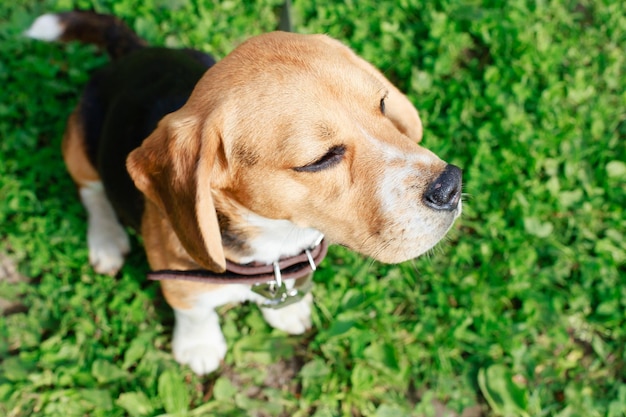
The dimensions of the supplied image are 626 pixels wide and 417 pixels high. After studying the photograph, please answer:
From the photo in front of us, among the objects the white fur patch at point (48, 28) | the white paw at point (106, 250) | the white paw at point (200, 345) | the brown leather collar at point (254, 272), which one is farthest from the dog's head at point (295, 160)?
the white fur patch at point (48, 28)

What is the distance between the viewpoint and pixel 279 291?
3.39 m

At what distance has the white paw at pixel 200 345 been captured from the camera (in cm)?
390

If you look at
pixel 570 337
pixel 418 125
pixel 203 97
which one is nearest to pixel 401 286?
pixel 570 337

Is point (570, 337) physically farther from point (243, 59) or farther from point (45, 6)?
point (45, 6)

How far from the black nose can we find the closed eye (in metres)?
0.41

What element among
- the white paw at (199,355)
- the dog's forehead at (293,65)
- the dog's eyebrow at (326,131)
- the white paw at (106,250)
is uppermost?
the dog's forehead at (293,65)

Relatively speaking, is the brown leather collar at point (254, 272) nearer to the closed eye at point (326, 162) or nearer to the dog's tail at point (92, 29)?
the closed eye at point (326, 162)

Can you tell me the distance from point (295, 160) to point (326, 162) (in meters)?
0.14

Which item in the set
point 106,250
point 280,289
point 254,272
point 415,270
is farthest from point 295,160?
point 106,250

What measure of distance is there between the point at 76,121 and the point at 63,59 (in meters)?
1.40

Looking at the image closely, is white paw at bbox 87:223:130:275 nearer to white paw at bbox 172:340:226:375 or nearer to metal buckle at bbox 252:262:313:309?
white paw at bbox 172:340:226:375

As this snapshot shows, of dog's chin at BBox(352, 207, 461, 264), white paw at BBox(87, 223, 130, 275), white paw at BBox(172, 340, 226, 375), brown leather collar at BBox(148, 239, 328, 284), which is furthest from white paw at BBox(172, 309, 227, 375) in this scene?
dog's chin at BBox(352, 207, 461, 264)

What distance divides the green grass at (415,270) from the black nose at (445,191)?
1558 millimetres

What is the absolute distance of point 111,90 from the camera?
377 centimetres
